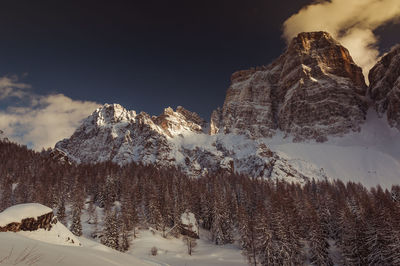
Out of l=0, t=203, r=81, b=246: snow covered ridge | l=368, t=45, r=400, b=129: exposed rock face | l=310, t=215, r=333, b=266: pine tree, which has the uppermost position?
l=368, t=45, r=400, b=129: exposed rock face

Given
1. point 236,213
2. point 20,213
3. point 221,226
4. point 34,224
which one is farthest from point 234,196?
point 20,213

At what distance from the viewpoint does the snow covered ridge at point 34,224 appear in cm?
1565

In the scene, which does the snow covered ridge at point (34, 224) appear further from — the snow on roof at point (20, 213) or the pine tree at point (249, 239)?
the pine tree at point (249, 239)

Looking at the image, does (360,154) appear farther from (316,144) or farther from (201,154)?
(201,154)

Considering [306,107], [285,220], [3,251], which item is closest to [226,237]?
[285,220]

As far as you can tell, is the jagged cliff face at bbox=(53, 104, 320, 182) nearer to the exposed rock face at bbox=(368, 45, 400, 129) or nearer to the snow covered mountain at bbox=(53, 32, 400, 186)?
the snow covered mountain at bbox=(53, 32, 400, 186)

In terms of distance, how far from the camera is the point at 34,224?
57.6 feet

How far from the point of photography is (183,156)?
170 meters

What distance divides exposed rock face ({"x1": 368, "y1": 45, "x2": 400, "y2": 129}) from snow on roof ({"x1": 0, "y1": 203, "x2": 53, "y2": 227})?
591 feet

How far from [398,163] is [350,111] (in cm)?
6275

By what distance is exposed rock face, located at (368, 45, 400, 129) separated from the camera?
154750 mm

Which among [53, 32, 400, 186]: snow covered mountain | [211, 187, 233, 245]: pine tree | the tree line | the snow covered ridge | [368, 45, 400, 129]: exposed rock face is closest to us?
the snow covered ridge

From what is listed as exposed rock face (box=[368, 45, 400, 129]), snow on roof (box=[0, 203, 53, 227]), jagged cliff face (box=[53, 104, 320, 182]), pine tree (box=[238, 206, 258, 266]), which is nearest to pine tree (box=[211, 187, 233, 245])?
pine tree (box=[238, 206, 258, 266])

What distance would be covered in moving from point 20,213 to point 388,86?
209 metres
